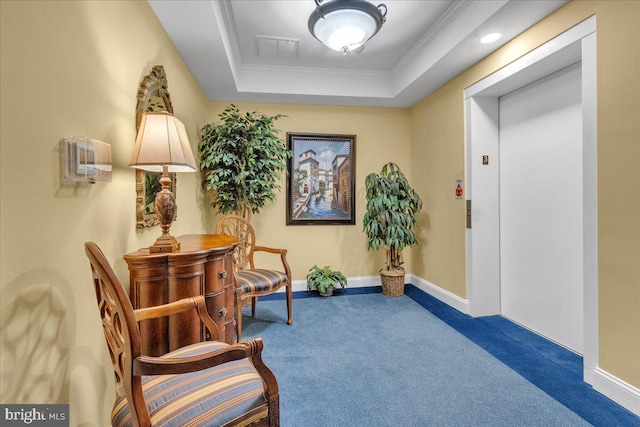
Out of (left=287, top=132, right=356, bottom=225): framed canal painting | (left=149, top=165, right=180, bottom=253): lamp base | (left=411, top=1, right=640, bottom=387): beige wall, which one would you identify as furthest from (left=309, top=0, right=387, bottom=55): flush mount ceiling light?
(left=287, top=132, right=356, bottom=225): framed canal painting

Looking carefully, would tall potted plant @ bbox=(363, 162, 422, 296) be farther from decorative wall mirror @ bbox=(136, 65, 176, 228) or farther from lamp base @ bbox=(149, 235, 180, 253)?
lamp base @ bbox=(149, 235, 180, 253)

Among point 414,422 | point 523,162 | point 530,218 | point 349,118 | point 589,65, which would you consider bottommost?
point 414,422

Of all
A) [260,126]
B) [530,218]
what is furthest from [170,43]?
[530,218]

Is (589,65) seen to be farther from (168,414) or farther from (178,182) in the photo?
(178,182)

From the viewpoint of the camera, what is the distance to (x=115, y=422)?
1.02 m

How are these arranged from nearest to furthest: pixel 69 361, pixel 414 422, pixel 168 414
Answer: pixel 168 414
pixel 69 361
pixel 414 422

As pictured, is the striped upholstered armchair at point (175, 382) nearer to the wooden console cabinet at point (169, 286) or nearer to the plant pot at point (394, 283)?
the wooden console cabinet at point (169, 286)

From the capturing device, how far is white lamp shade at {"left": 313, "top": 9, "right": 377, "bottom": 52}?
212cm

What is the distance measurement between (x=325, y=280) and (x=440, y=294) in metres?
1.37

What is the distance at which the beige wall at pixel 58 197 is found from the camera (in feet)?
3.14

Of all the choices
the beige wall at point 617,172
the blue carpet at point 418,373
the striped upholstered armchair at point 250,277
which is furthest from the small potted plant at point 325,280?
the beige wall at point 617,172

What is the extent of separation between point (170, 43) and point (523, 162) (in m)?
3.26

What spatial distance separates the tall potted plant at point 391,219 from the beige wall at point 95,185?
0.59m

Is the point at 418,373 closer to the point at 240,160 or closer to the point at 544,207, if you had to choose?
the point at 544,207
